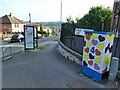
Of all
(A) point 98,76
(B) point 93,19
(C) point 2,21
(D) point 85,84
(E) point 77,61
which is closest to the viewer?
(D) point 85,84

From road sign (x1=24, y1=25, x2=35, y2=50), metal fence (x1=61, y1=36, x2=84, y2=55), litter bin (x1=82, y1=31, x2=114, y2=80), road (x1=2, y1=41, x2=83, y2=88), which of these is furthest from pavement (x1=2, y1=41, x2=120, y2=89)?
road sign (x1=24, y1=25, x2=35, y2=50)

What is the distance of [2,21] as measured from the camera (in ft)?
187

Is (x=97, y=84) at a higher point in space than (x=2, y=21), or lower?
lower

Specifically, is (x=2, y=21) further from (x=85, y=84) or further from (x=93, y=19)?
(x=85, y=84)

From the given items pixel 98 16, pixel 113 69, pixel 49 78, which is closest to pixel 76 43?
pixel 49 78

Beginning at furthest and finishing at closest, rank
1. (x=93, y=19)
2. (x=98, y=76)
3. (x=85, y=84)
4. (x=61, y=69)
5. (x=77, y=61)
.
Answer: (x=93, y=19) < (x=77, y=61) < (x=61, y=69) < (x=98, y=76) < (x=85, y=84)

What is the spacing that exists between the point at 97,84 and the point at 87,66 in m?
1.11

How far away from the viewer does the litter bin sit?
617cm

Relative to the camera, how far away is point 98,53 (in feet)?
20.9

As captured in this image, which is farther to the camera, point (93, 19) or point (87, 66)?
point (93, 19)

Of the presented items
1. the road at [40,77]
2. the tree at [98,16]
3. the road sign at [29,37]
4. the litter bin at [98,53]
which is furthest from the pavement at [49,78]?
the tree at [98,16]

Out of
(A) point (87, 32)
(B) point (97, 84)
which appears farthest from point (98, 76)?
(A) point (87, 32)

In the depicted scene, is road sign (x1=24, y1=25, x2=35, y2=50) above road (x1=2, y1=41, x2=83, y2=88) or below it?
above

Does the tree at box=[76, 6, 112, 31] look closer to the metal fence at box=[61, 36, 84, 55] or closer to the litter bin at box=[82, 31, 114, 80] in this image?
the metal fence at box=[61, 36, 84, 55]
